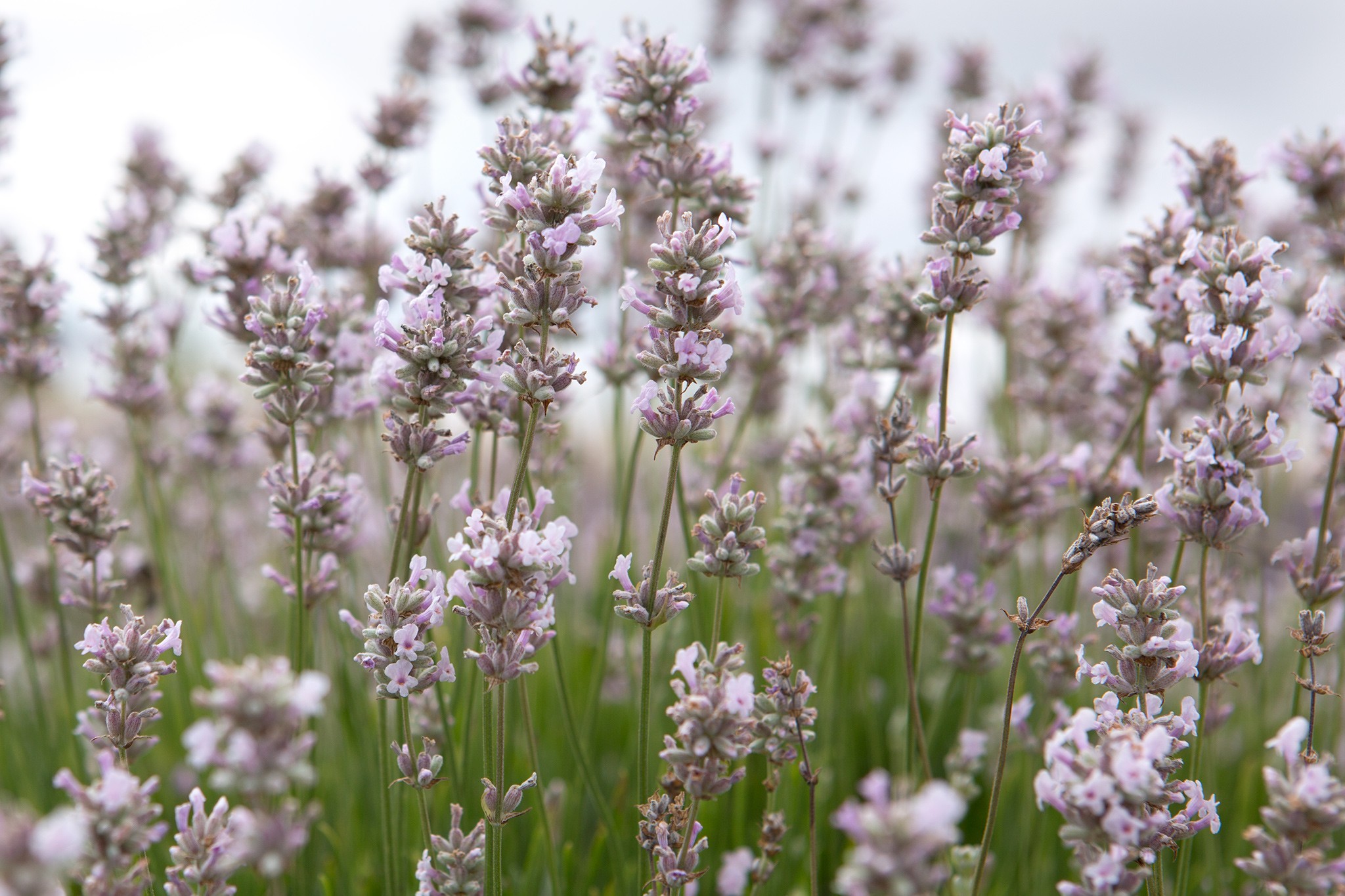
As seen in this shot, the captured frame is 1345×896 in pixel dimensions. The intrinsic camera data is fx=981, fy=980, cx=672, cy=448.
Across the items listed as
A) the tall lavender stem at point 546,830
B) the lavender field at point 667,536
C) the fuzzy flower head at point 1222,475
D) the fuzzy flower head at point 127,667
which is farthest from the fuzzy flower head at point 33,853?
the fuzzy flower head at point 1222,475

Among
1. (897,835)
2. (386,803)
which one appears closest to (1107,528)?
(897,835)

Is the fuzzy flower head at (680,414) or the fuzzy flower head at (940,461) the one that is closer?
the fuzzy flower head at (680,414)

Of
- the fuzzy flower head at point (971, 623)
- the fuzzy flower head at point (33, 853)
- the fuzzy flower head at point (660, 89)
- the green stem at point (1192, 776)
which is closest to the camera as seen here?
the fuzzy flower head at point (33, 853)

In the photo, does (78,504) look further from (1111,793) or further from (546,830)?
(1111,793)

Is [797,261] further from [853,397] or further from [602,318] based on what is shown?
[602,318]

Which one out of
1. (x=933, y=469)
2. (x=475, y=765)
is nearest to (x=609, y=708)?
(x=475, y=765)

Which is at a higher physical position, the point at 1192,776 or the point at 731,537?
A: the point at 731,537

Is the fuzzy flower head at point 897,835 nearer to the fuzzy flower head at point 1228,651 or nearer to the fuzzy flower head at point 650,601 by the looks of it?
the fuzzy flower head at point 650,601

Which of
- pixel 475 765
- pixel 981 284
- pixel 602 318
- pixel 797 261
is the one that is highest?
pixel 602 318
